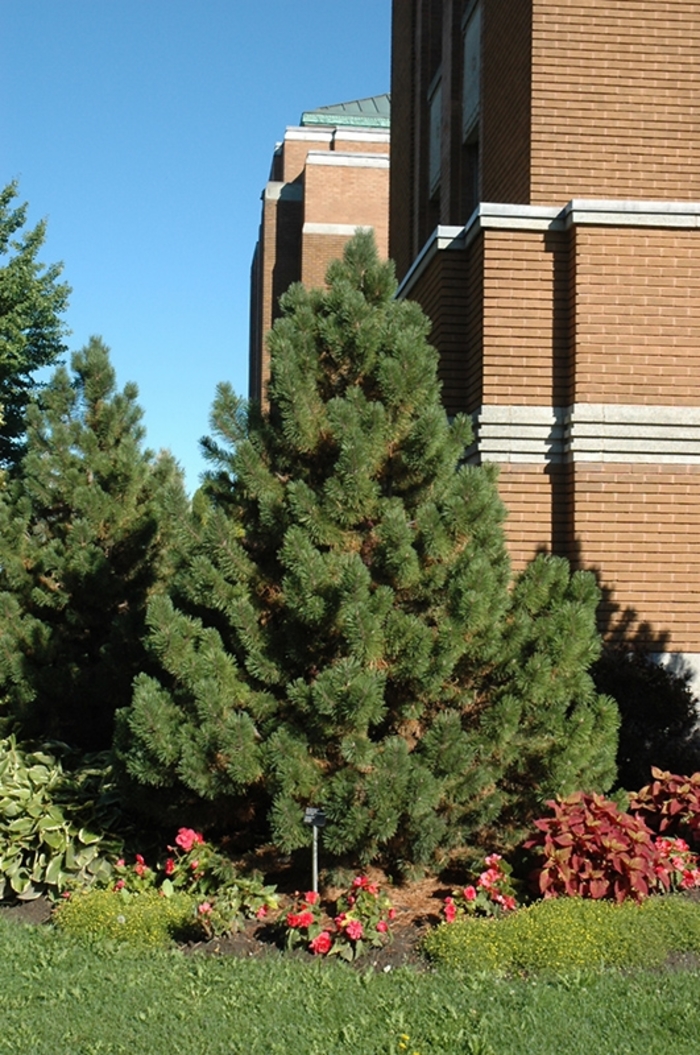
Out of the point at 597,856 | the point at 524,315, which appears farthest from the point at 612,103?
the point at 597,856

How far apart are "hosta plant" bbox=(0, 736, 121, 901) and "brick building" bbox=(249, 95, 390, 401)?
882 inches

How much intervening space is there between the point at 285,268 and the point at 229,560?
96.1 feet

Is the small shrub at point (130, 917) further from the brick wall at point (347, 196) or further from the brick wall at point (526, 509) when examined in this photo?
the brick wall at point (347, 196)

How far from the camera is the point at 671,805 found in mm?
7258

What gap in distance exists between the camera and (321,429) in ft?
23.3

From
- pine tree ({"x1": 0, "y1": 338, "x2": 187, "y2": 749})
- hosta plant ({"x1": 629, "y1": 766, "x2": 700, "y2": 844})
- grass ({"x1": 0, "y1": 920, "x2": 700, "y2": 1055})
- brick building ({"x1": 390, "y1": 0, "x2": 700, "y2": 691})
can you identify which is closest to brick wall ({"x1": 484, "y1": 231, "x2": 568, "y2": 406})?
brick building ({"x1": 390, "y1": 0, "x2": 700, "y2": 691})

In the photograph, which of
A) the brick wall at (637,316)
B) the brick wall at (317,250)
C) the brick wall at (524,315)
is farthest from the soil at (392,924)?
the brick wall at (317,250)

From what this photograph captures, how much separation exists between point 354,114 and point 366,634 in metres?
35.8

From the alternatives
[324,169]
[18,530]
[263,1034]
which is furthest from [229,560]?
[324,169]

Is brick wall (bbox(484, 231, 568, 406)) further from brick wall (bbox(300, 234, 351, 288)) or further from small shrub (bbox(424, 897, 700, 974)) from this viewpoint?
brick wall (bbox(300, 234, 351, 288))

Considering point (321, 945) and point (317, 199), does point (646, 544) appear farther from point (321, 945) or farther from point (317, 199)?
point (317, 199)

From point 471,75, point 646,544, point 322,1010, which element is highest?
point 471,75

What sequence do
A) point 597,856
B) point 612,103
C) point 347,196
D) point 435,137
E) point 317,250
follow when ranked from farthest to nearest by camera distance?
point 347,196
point 317,250
point 435,137
point 612,103
point 597,856

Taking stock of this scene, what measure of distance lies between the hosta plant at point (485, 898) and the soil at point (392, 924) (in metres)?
0.17
